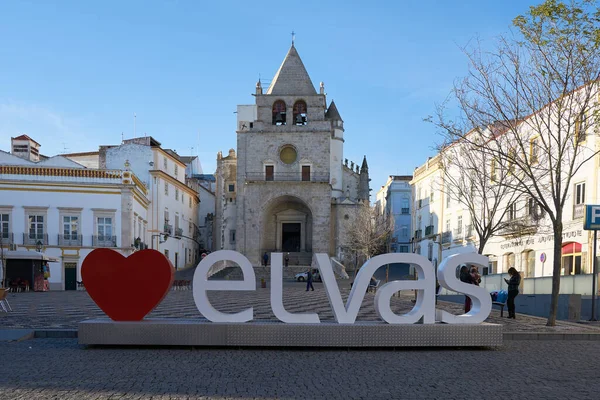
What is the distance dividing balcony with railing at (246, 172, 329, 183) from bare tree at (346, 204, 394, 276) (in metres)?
4.63

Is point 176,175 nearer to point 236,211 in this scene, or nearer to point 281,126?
point 236,211

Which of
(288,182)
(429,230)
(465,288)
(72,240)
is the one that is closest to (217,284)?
(465,288)

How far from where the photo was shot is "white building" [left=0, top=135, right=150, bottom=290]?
125 ft

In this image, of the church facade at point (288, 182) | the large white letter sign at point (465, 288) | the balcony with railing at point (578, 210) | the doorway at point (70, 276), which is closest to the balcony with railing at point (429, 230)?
the church facade at point (288, 182)

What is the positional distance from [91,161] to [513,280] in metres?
47.0

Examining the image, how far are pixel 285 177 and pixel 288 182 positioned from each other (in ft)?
4.39

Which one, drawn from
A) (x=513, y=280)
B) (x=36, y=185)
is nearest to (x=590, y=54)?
(x=513, y=280)

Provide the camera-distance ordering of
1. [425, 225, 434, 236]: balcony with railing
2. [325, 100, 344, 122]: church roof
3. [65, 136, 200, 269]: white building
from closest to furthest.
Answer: [425, 225, 434, 236]: balcony with railing, [65, 136, 200, 269]: white building, [325, 100, 344, 122]: church roof

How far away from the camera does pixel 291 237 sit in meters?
58.4

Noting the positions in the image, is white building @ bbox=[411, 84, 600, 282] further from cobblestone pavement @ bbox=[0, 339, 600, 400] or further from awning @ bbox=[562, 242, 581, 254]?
cobblestone pavement @ bbox=[0, 339, 600, 400]

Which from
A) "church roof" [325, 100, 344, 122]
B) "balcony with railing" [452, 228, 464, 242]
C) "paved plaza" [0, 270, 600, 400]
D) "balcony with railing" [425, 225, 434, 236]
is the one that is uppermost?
"church roof" [325, 100, 344, 122]

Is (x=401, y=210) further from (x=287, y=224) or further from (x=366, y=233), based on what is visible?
(x=366, y=233)

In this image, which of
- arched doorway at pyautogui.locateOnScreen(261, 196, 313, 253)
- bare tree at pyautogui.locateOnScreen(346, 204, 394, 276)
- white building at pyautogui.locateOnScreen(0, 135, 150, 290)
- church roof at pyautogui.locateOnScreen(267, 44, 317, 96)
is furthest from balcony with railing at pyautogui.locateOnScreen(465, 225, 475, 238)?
white building at pyautogui.locateOnScreen(0, 135, 150, 290)

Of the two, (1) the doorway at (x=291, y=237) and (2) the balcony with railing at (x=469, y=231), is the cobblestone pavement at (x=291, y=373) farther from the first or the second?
(1) the doorway at (x=291, y=237)
